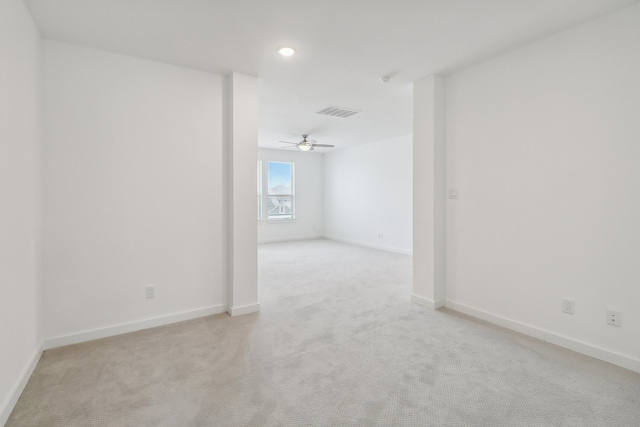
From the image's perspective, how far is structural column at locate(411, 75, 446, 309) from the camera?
135 inches

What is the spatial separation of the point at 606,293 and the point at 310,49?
3106mm

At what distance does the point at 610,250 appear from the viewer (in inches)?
91.4

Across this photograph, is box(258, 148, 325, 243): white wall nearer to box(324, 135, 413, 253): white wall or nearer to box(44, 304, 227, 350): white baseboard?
box(324, 135, 413, 253): white wall

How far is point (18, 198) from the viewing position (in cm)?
202

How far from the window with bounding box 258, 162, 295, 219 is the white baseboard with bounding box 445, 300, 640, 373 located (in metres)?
6.04

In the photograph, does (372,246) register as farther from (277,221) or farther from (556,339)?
(556,339)

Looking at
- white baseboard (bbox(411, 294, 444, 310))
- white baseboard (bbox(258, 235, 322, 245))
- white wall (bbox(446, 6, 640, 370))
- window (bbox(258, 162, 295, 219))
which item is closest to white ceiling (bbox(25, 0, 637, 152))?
white wall (bbox(446, 6, 640, 370))

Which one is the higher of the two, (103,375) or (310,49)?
(310,49)

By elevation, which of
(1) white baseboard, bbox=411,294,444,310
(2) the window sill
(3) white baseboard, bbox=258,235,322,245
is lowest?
(1) white baseboard, bbox=411,294,444,310

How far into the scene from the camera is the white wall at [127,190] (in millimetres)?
2635

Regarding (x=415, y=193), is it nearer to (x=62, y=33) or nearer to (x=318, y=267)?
(x=318, y=267)

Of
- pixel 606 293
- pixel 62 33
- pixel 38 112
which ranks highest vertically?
pixel 62 33

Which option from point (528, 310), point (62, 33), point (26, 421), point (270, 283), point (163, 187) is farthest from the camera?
point (270, 283)

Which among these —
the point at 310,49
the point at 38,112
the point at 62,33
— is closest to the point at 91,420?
the point at 38,112
